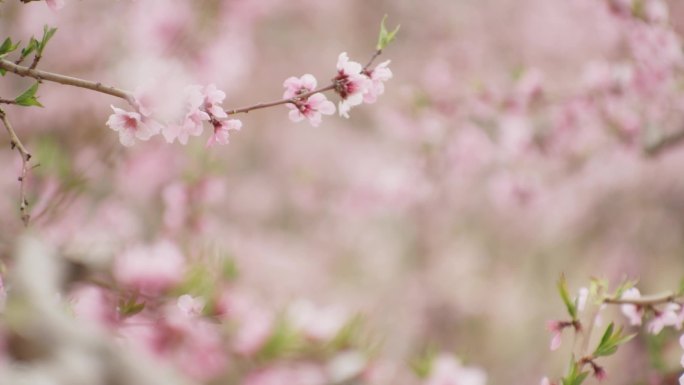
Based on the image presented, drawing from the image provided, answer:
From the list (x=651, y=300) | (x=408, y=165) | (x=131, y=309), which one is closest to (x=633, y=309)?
(x=651, y=300)

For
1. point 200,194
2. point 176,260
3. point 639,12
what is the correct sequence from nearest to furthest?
point 176,260 < point 639,12 < point 200,194

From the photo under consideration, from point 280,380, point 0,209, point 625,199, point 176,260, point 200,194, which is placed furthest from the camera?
point 625,199

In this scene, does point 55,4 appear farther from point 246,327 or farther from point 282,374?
point 282,374

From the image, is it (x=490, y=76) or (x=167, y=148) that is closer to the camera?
(x=167, y=148)

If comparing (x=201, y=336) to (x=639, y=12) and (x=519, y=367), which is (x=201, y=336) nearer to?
(x=639, y=12)

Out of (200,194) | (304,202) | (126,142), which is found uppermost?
(304,202)

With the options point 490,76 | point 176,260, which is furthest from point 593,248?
point 176,260

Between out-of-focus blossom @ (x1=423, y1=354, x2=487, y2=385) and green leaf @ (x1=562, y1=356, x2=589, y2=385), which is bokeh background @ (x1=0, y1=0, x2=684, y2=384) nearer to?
out-of-focus blossom @ (x1=423, y1=354, x2=487, y2=385)
